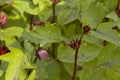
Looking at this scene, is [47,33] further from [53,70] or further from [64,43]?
[53,70]

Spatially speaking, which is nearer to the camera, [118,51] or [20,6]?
[118,51]

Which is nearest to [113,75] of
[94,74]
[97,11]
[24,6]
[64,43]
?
[94,74]

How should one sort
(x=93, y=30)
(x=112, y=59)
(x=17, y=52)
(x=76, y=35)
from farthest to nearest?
(x=76, y=35)
(x=112, y=59)
(x=93, y=30)
(x=17, y=52)

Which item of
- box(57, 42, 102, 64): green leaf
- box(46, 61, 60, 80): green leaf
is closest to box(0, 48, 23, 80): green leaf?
box(57, 42, 102, 64): green leaf

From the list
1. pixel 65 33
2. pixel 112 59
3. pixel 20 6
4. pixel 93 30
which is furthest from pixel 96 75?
pixel 20 6

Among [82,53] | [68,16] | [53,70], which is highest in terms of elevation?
[68,16]

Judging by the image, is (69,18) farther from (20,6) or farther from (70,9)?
(20,6)

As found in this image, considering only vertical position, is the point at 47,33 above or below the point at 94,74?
above
